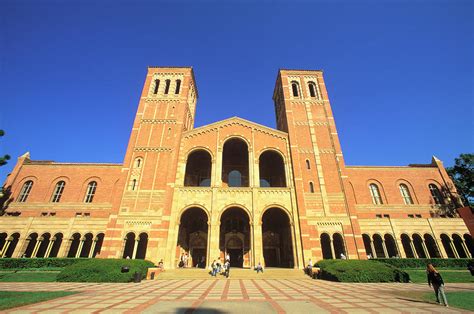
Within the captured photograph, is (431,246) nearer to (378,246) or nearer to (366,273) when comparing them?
(378,246)

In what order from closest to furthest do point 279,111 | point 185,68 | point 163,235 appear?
point 163,235 → point 185,68 → point 279,111

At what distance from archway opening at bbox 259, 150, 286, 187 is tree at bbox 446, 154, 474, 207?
2770 centimetres

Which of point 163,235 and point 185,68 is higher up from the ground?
point 185,68

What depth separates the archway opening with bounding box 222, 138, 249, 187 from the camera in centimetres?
2945

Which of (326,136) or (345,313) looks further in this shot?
(326,136)

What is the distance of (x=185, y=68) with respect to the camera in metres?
32.3

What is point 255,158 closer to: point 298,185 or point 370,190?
point 298,185

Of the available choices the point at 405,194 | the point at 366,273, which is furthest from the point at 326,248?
the point at 405,194

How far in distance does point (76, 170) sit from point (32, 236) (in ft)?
28.9

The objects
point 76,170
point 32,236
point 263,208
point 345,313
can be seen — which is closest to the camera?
point 345,313

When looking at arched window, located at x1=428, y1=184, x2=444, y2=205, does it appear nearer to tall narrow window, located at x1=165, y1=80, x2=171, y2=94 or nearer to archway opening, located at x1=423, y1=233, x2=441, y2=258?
archway opening, located at x1=423, y1=233, x2=441, y2=258

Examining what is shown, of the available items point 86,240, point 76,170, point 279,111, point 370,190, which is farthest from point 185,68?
point 370,190

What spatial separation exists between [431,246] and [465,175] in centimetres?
1461

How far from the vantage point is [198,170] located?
30.6 meters
